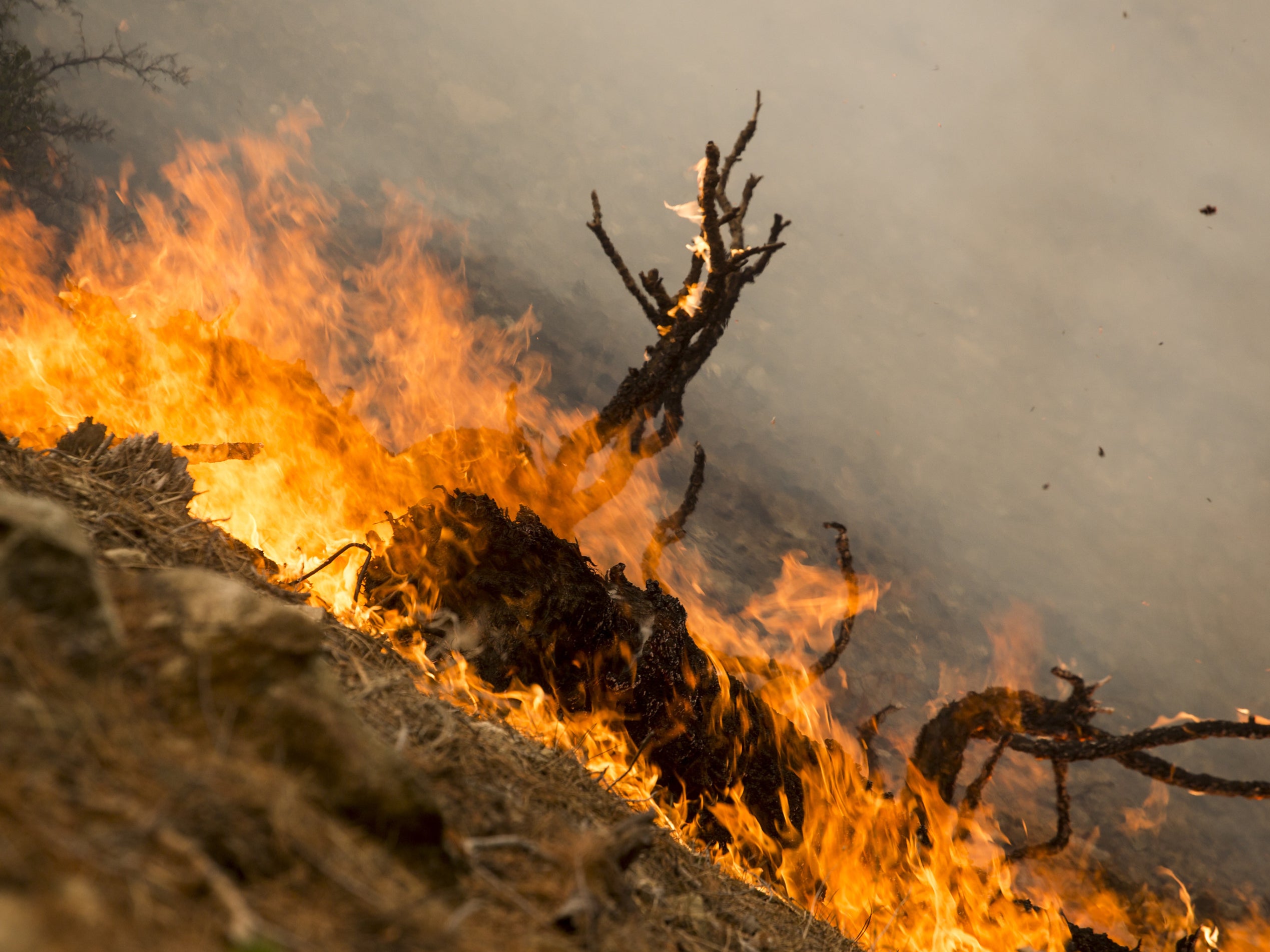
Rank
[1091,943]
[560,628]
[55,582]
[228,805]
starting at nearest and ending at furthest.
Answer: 1. [228,805]
2. [55,582]
3. [560,628]
4. [1091,943]

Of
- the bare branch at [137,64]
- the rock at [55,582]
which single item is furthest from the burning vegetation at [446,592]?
the bare branch at [137,64]

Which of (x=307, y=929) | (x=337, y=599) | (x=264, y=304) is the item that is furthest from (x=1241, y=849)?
(x=264, y=304)

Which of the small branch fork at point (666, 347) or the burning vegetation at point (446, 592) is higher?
the small branch fork at point (666, 347)

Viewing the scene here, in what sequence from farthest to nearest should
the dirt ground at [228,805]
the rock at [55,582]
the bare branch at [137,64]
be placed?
the bare branch at [137,64], the rock at [55,582], the dirt ground at [228,805]

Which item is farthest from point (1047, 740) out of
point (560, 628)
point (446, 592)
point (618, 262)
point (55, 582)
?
point (55, 582)

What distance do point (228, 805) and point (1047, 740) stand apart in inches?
351

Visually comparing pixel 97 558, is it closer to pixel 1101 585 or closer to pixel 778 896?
pixel 778 896

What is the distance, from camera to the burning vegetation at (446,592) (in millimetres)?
1354

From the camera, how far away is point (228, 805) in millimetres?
1081

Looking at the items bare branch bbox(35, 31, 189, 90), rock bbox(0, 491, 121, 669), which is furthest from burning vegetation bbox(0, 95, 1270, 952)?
bare branch bbox(35, 31, 189, 90)

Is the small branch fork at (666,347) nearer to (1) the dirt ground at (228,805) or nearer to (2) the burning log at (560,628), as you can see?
(2) the burning log at (560,628)

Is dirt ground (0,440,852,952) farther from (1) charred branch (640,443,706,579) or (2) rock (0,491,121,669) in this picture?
(1) charred branch (640,443,706,579)

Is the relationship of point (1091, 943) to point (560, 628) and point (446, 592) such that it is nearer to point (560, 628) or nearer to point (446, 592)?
point (560, 628)

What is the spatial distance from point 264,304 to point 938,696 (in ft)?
46.5
